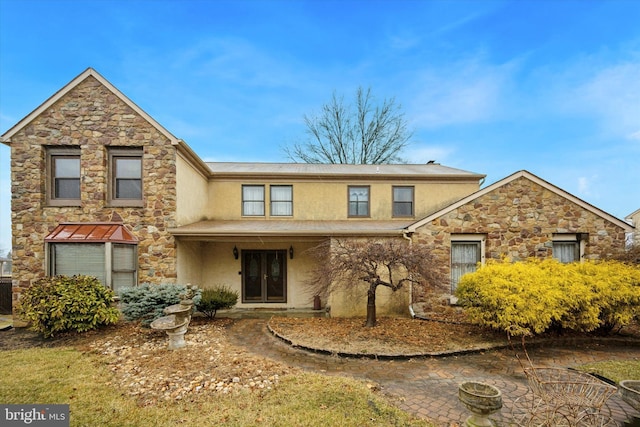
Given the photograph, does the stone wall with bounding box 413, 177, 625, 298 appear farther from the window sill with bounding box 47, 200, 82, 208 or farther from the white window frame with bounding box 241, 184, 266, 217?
the window sill with bounding box 47, 200, 82, 208

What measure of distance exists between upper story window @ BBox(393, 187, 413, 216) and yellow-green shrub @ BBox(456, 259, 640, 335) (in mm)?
5112

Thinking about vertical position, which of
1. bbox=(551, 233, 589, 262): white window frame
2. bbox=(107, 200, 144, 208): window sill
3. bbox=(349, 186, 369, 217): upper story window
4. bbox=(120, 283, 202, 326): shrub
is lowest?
bbox=(120, 283, 202, 326): shrub

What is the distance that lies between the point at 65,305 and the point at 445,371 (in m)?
9.03

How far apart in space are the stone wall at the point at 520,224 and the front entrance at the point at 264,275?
5312mm

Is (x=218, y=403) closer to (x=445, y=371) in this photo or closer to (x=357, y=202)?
(x=445, y=371)

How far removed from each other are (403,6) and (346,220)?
29.9 feet

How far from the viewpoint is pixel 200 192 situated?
11281 mm

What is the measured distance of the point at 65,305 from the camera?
7.35 m

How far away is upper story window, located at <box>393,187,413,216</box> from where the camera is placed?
40.3 ft

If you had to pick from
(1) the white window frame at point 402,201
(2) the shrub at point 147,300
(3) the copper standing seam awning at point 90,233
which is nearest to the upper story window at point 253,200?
(3) the copper standing seam awning at point 90,233

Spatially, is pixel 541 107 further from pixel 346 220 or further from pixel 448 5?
pixel 346 220

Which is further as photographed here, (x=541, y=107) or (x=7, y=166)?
(x=541, y=107)

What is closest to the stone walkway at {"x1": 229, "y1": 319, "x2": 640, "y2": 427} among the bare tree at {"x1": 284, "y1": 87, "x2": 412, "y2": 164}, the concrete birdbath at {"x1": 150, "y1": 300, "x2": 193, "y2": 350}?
the concrete birdbath at {"x1": 150, "y1": 300, "x2": 193, "y2": 350}

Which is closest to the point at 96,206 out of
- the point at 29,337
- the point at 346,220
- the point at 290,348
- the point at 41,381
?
the point at 29,337
